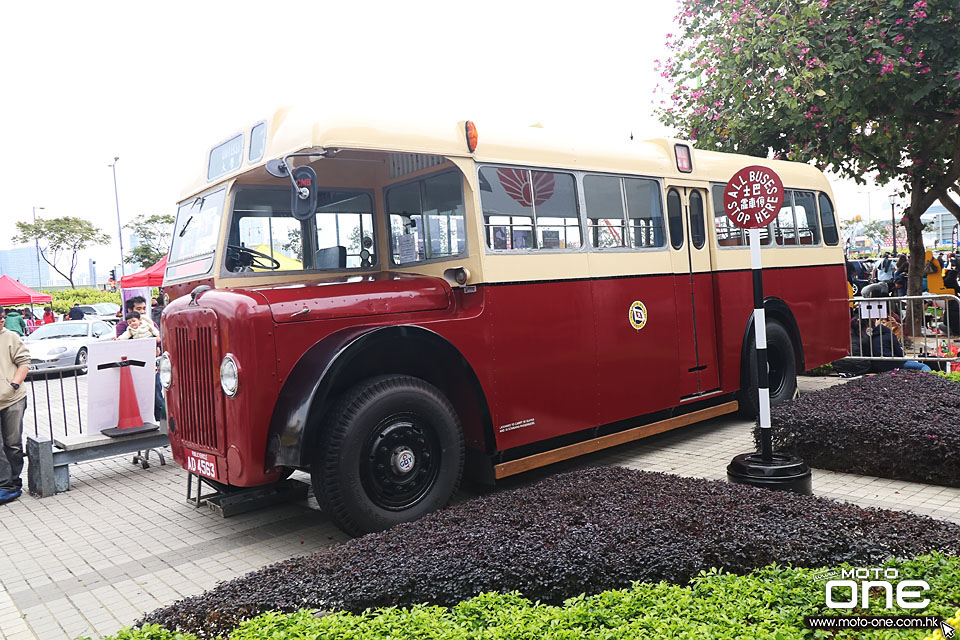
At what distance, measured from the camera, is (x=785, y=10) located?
10.9 meters

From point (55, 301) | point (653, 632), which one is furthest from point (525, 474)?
point (55, 301)

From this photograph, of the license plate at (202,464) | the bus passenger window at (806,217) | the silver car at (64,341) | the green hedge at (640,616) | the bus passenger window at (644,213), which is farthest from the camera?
the silver car at (64,341)

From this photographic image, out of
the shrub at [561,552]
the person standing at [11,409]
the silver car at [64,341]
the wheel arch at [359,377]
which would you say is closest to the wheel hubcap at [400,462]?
the wheel arch at [359,377]

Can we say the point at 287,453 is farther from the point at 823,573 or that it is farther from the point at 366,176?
the point at 823,573

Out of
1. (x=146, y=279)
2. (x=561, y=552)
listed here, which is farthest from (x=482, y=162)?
(x=146, y=279)

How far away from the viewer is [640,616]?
3.10m

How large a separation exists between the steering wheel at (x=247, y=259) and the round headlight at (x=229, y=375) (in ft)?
3.44

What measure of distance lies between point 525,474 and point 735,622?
3.87 meters

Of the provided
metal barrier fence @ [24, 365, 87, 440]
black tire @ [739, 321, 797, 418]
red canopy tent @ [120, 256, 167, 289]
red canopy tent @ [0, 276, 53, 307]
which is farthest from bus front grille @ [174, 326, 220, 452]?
red canopy tent @ [0, 276, 53, 307]

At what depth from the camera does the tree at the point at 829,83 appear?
10.5m

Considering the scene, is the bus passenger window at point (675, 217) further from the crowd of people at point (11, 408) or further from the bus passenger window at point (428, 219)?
the crowd of people at point (11, 408)

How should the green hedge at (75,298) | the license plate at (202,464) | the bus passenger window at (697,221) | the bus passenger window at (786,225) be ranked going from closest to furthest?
1. the license plate at (202,464)
2. the bus passenger window at (697,221)
3. the bus passenger window at (786,225)
4. the green hedge at (75,298)

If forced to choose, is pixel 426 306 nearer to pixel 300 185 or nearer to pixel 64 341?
pixel 300 185

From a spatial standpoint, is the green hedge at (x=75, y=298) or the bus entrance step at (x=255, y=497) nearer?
the bus entrance step at (x=255, y=497)
